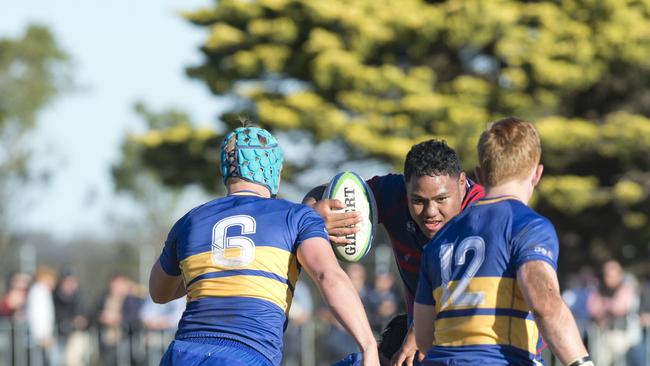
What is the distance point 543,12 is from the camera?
21266 mm

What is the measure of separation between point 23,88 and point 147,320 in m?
30.8

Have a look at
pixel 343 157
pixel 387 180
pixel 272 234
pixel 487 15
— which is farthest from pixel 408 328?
pixel 343 157

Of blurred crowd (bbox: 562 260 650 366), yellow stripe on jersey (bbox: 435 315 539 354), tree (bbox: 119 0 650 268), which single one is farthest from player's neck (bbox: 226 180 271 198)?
tree (bbox: 119 0 650 268)

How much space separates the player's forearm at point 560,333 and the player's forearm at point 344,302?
27.7 inches

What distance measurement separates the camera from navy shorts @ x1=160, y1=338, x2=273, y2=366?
15.2 ft

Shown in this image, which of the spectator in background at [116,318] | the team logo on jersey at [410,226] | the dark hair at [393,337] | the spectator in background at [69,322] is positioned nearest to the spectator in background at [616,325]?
the spectator in background at [116,318]

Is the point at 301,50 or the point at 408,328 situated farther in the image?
the point at 301,50

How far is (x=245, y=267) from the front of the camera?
473 centimetres

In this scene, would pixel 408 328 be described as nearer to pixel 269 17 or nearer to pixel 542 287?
pixel 542 287

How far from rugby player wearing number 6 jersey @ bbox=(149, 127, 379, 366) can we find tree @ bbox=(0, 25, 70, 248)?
39129mm

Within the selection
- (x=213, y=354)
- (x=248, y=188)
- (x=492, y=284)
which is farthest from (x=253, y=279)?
(x=492, y=284)

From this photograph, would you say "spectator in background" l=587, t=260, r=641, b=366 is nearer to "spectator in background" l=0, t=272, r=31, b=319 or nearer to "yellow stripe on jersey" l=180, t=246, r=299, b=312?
"spectator in background" l=0, t=272, r=31, b=319

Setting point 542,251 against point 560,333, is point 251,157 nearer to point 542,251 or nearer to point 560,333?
point 542,251

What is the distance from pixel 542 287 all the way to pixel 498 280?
0.20 meters
